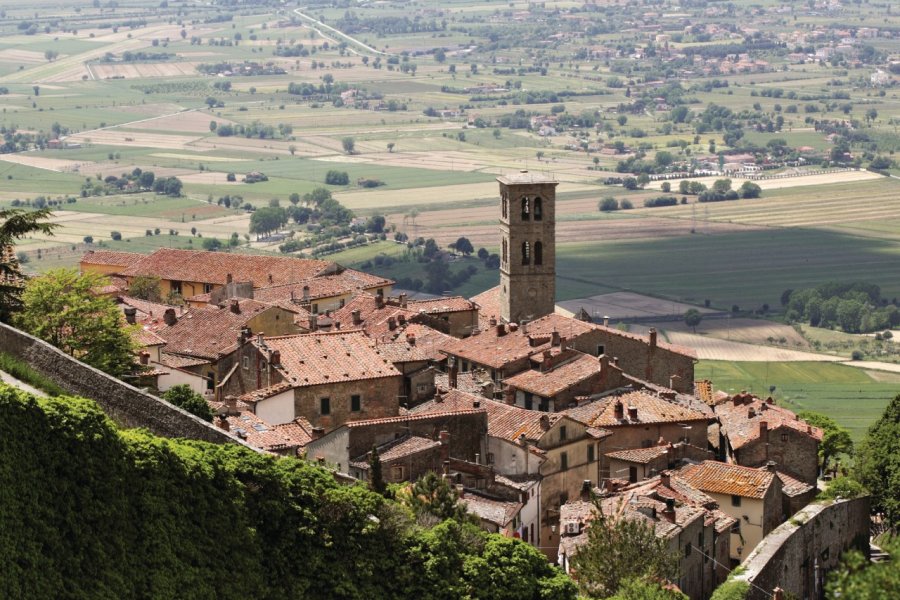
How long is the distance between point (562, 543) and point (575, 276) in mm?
124188

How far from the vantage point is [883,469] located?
55094 mm

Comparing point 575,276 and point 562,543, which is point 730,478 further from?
point 575,276

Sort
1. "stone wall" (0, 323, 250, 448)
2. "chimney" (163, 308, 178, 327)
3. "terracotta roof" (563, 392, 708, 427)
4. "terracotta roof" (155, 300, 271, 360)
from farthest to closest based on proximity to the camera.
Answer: "chimney" (163, 308, 178, 327), "terracotta roof" (155, 300, 271, 360), "terracotta roof" (563, 392, 708, 427), "stone wall" (0, 323, 250, 448)

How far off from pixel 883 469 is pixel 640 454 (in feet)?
27.2

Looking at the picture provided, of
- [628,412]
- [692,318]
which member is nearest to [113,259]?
[628,412]

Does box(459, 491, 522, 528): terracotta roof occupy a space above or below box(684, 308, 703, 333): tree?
above

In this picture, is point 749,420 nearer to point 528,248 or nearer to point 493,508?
point 493,508

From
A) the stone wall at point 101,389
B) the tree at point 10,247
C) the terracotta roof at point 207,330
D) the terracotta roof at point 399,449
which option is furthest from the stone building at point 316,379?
the stone wall at point 101,389

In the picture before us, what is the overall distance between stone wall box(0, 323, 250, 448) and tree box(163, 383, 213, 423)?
32.4 ft

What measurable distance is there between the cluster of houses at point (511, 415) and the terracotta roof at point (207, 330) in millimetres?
93

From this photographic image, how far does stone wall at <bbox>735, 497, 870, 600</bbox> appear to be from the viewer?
44062mm

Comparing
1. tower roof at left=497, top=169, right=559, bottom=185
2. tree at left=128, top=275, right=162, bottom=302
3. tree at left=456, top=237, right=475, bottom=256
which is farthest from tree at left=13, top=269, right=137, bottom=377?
tree at left=456, top=237, right=475, bottom=256

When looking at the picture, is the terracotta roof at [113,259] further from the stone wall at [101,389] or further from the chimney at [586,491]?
the stone wall at [101,389]

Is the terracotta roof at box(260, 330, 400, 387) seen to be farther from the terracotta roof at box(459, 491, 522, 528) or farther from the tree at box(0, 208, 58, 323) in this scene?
the tree at box(0, 208, 58, 323)
